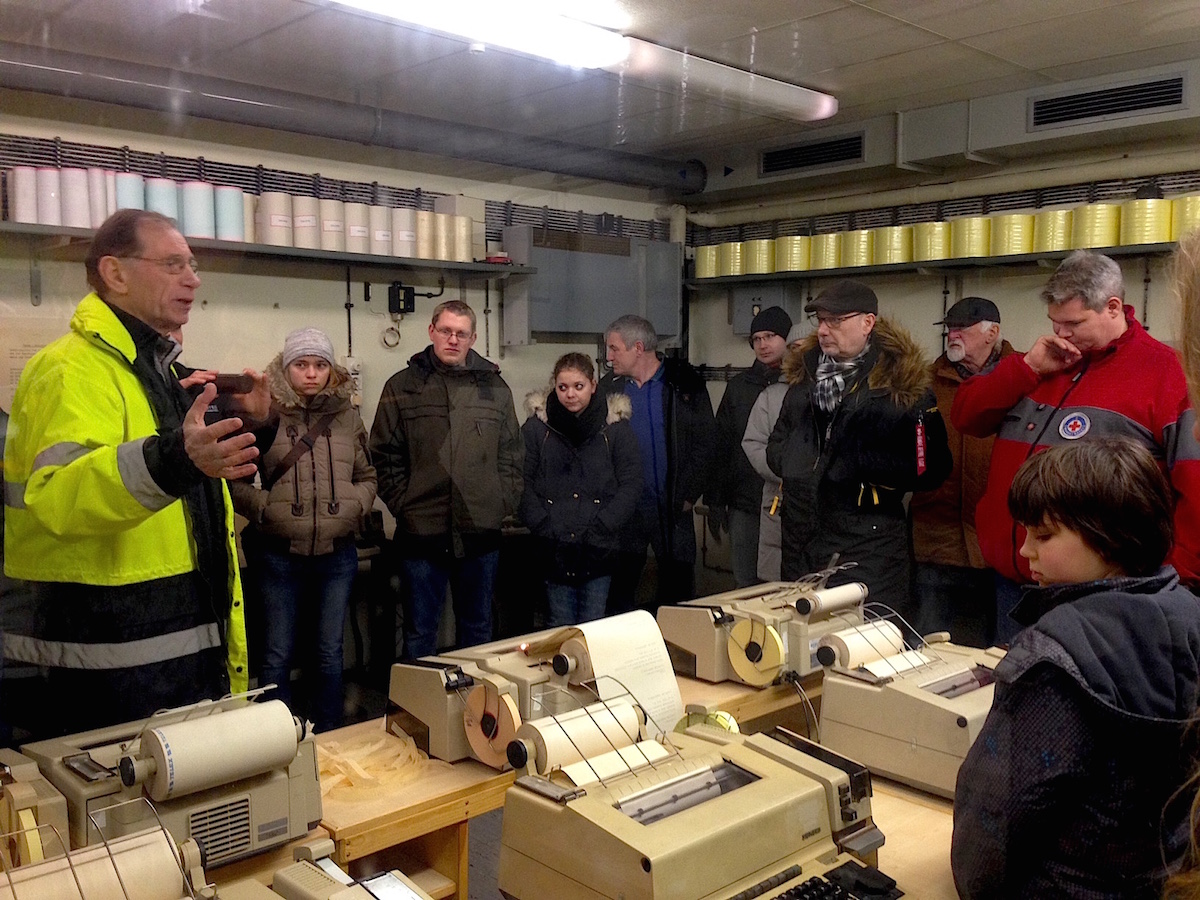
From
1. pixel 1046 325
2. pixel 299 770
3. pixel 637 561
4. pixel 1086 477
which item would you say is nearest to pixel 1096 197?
pixel 1046 325

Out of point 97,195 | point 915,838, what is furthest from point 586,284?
point 915,838

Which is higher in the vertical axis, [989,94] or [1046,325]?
[989,94]

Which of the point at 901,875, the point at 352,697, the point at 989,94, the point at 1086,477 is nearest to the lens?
the point at 1086,477

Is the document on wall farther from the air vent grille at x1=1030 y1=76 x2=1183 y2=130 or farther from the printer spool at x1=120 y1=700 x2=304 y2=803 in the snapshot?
the air vent grille at x1=1030 y1=76 x2=1183 y2=130

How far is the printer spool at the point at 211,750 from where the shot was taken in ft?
4.88

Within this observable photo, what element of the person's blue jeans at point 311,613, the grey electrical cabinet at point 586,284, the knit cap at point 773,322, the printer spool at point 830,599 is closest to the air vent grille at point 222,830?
the printer spool at point 830,599

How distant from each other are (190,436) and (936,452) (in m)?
2.36

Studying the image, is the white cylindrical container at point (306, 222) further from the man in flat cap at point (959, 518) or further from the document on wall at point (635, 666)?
the man in flat cap at point (959, 518)

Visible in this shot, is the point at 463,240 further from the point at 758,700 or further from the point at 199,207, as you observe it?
the point at 758,700

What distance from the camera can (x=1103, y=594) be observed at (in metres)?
1.34

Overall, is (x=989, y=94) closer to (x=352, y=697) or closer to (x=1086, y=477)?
(x=1086, y=477)

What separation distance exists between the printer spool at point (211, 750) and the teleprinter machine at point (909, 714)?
3.66 ft

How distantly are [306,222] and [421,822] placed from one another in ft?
8.23

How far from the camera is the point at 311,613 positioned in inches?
139
